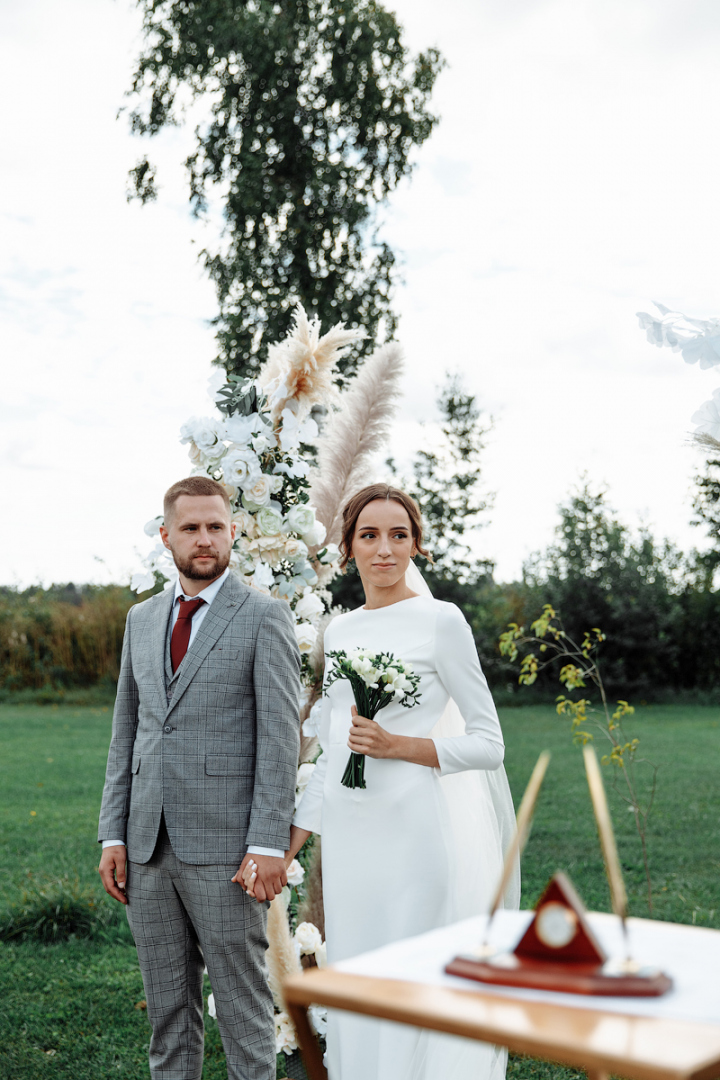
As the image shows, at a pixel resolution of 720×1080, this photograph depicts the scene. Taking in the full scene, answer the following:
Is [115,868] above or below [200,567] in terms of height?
below

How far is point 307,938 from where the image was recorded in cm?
373

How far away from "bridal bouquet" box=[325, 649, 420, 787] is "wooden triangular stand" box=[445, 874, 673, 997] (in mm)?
1440

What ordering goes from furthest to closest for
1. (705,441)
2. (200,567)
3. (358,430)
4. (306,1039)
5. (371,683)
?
(358,430) → (200,567) → (371,683) → (705,441) → (306,1039)

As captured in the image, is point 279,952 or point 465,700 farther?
point 279,952

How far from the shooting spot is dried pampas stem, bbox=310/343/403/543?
156 inches

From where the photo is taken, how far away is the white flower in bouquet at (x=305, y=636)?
12.1 feet

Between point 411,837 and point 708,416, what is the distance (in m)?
1.44

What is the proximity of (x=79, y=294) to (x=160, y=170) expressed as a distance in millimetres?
4590

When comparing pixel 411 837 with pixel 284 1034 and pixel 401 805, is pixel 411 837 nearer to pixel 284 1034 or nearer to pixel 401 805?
pixel 401 805

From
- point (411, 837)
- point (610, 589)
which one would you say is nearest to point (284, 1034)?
point (411, 837)

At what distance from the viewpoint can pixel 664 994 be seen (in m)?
1.14

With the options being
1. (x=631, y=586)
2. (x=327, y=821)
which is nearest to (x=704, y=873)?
(x=327, y=821)

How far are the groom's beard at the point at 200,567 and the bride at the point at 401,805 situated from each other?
0.46m

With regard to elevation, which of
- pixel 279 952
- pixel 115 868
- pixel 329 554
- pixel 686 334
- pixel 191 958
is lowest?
pixel 279 952
